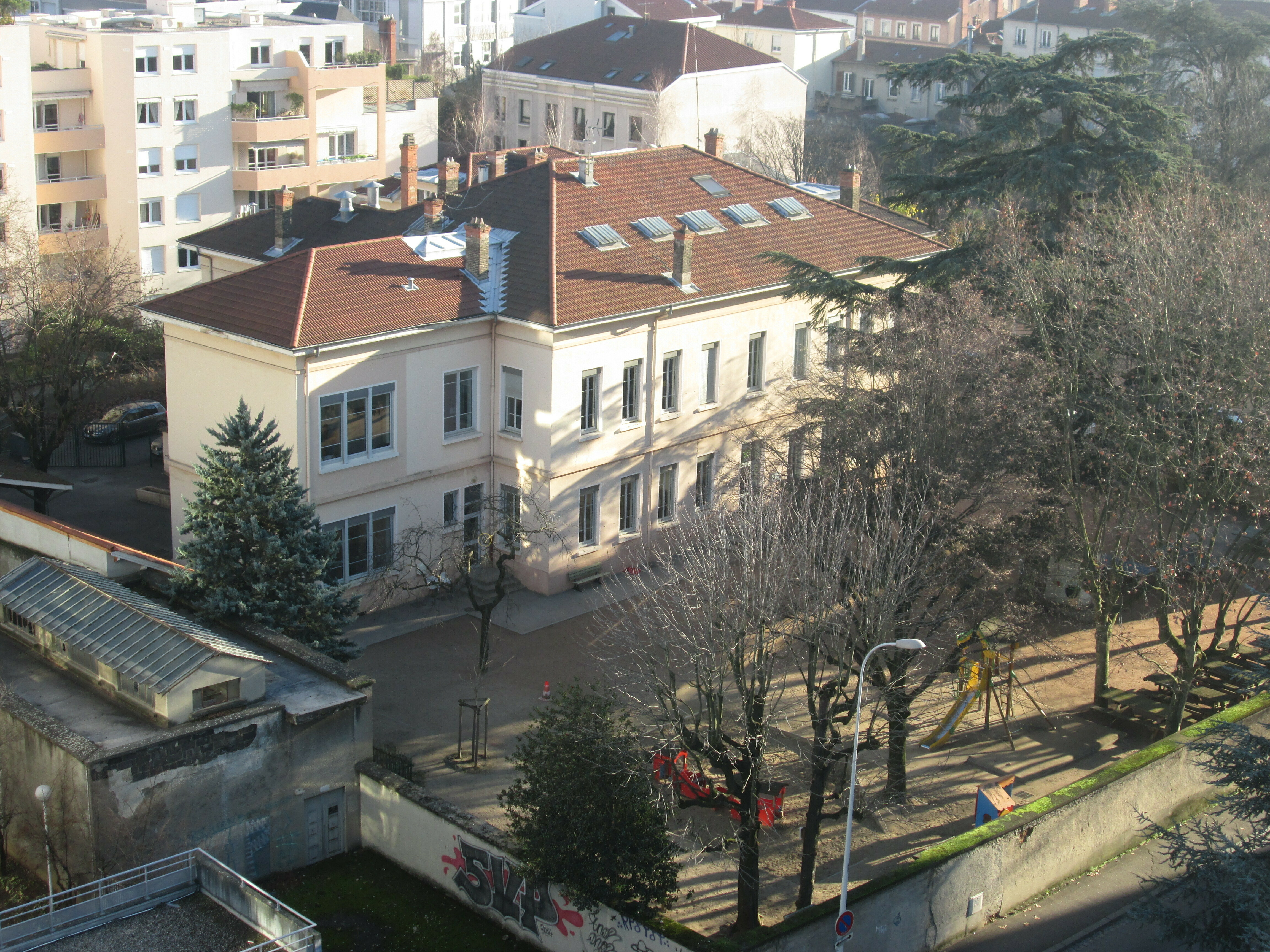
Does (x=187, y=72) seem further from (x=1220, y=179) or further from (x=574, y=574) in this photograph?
(x=1220, y=179)

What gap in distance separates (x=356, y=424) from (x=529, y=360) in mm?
4833

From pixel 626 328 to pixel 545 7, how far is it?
77793 millimetres

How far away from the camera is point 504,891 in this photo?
23.0 meters

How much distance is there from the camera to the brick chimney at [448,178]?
140ft

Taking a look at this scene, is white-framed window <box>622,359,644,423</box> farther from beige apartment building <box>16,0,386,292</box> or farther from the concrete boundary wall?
beige apartment building <box>16,0,386,292</box>

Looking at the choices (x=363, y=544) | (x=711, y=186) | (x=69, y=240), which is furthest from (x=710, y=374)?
(x=69, y=240)

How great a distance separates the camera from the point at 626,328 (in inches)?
1422

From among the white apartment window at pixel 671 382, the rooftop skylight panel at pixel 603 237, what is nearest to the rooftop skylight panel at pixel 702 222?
the rooftop skylight panel at pixel 603 237

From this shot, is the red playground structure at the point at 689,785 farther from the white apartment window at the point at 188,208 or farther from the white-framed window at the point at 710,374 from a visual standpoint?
the white apartment window at the point at 188,208

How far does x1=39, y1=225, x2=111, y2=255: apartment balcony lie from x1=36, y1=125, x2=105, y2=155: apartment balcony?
10.8 feet

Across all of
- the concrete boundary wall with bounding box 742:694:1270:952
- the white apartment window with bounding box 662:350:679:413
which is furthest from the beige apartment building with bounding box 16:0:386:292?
the concrete boundary wall with bounding box 742:694:1270:952

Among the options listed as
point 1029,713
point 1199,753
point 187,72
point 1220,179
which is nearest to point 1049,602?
point 1029,713

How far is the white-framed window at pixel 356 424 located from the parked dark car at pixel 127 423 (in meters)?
15.4

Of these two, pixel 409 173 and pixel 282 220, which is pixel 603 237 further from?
pixel 282 220
